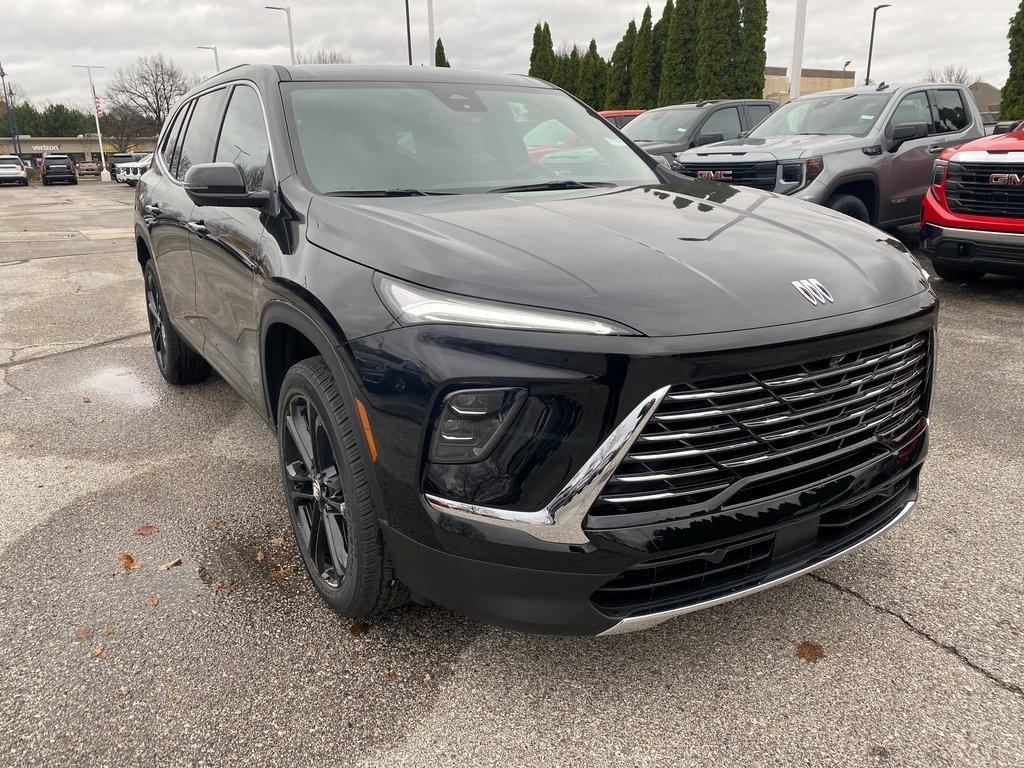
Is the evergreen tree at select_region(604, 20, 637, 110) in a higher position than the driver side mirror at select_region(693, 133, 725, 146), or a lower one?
higher

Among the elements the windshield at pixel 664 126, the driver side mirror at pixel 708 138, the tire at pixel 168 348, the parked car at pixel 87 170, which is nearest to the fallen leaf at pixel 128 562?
the tire at pixel 168 348

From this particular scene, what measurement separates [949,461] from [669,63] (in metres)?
24.7

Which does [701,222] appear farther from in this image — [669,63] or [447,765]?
[669,63]

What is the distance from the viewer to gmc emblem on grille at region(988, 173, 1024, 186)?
5941mm

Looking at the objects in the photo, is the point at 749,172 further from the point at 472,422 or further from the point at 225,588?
the point at 472,422

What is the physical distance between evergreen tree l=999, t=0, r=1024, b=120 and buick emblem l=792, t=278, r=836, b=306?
1901 cm

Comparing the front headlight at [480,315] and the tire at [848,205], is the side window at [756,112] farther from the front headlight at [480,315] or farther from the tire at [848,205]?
the front headlight at [480,315]

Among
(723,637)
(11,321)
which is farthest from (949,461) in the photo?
(11,321)

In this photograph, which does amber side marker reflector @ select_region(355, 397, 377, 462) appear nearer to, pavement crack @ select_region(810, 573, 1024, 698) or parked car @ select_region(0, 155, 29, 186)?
pavement crack @ select_region(810, 573, 1024, 698)

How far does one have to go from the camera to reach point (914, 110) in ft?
27.8

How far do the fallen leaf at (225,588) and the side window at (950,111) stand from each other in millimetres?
8784

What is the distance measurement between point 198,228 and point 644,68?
28180mm

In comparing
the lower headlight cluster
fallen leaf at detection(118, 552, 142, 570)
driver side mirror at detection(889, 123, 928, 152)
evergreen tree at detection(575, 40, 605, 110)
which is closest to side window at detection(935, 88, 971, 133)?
driver side mirror at detection(889, 123, 928, 152)

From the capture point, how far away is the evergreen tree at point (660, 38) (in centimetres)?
2801
